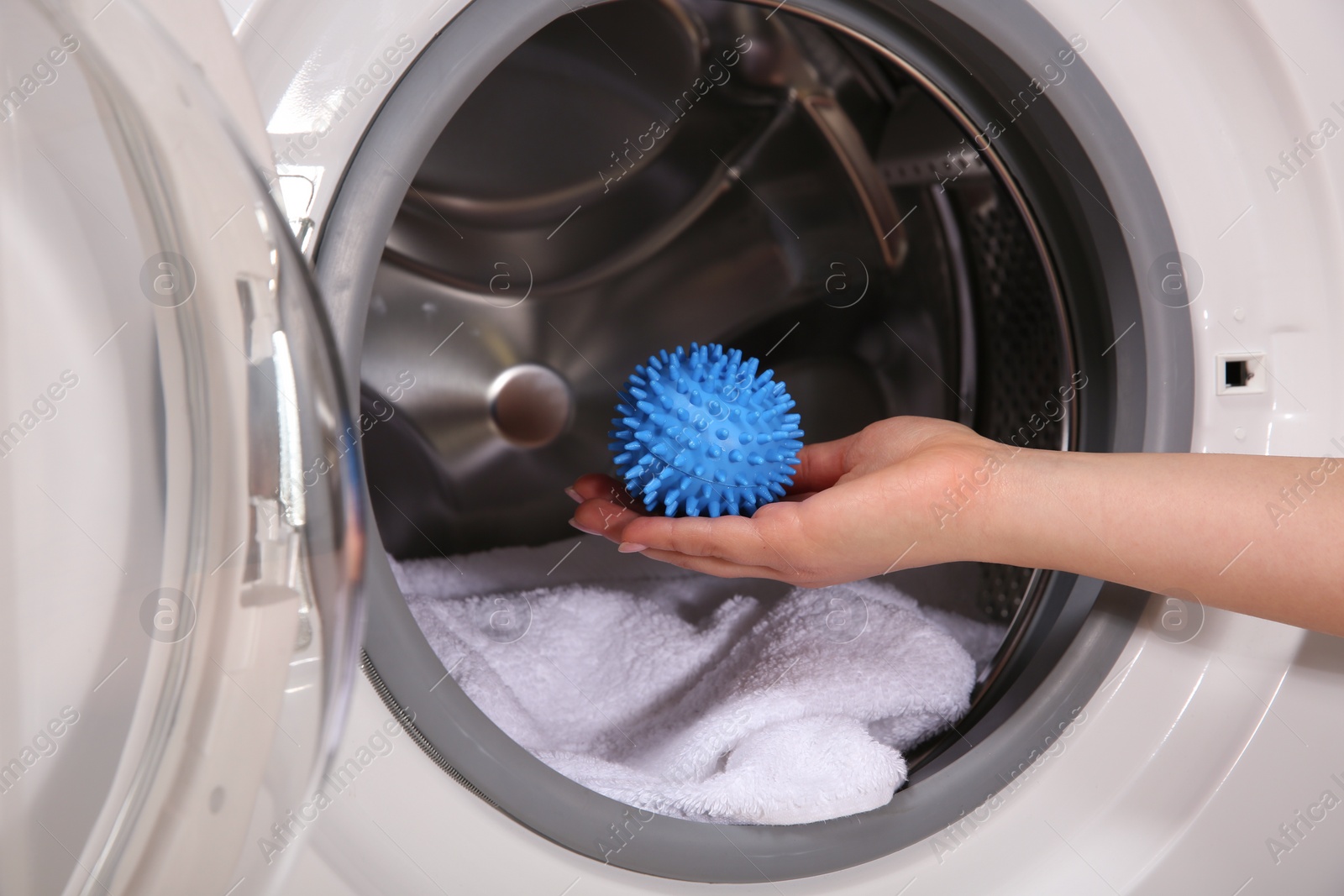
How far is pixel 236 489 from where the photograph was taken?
29cm

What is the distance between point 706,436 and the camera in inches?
19.2

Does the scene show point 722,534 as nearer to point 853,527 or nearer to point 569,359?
point 853,527

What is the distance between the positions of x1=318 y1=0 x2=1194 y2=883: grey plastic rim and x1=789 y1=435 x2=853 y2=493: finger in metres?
0.16

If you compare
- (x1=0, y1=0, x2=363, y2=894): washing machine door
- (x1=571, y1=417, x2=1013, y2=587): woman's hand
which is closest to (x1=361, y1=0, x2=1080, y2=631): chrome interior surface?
(x1=571, y1=417, x2=1013, y2=587): woman's hand

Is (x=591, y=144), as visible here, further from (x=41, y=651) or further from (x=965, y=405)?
(x=41, y=651)

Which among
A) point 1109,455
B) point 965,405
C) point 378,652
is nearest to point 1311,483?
point 1109,455

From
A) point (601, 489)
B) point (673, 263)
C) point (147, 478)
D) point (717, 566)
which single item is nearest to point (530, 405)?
point (673, 263)

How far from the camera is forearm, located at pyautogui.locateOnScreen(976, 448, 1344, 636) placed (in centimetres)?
45

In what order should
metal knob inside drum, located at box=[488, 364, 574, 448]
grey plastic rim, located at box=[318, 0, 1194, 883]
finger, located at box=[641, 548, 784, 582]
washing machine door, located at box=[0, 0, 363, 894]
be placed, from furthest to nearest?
metal knob inside drum, located at box=[488, 364, 574, 448] → finger, located at box=[641, 548, 784, 582] → grey plastic rim, located at box=[318, 0, 1194, 883] → washing machine door, located at box=[0, 0, 363, 894]

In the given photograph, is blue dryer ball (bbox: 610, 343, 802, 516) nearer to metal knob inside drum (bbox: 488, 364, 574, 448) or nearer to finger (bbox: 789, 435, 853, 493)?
finger (bbox: 789, 435, 853, 493)

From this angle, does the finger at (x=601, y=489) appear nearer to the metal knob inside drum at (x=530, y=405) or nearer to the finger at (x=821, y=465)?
the finger at (x=821, y=465)

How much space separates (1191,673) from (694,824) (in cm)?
32

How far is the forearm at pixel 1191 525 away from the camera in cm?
45

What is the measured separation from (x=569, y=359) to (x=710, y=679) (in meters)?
0.41
